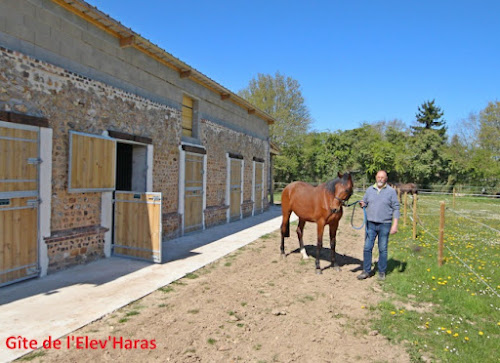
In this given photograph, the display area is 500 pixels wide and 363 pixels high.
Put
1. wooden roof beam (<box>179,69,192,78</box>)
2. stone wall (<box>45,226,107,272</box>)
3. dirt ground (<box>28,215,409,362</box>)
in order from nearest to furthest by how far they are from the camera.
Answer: dirt ground (<box>28,215,409,362</box>) → stone wall (<box>45,226,107,272</box>) → wooden roof beam (<box>179,69,192,78</box>)

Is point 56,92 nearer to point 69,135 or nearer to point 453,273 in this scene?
point 69,135

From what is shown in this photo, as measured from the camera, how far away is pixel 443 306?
429cm

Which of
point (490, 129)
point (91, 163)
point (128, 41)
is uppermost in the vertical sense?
point (490, 129)

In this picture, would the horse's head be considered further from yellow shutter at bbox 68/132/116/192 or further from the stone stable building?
yellow shutter at bbox 68/132/116/192

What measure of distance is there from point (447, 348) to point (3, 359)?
4219 millimetres

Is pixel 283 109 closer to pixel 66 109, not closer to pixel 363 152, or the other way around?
pixel 363 152

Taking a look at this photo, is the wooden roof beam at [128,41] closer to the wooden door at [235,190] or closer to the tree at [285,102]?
the wooden door at [235,190]

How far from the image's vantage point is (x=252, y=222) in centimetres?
1302

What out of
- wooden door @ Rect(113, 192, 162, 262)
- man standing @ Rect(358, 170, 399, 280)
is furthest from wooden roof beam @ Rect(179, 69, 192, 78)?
man standing @ Rect(358, 170, 399, 280)

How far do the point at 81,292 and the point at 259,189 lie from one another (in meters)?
11.8

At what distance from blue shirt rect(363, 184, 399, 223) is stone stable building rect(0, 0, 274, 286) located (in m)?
3.89

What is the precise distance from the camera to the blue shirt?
17.5 ft

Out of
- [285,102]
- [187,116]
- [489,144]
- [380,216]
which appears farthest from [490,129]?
[380,216]

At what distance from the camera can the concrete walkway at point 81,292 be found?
11.4 ft
